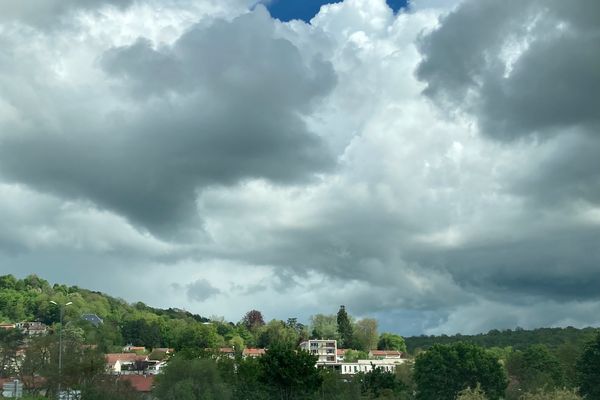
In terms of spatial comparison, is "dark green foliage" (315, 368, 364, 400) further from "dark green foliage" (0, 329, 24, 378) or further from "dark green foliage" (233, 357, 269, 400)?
"dark green foliage" (0, 329, 24, 378)

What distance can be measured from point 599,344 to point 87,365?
235 ft

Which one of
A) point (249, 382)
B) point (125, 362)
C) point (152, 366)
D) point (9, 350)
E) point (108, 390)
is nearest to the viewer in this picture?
point (108, 390)

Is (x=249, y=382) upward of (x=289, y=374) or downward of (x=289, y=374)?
downward

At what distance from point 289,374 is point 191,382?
12.4 metres

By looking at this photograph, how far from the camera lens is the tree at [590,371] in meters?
111

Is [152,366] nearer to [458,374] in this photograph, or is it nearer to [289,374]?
[458,374]

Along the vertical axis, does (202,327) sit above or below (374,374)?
above

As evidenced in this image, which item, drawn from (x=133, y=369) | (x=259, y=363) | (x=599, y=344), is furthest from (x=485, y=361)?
(x=133, y=369)

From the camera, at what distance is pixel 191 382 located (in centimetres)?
8550

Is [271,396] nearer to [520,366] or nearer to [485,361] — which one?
[485,361]

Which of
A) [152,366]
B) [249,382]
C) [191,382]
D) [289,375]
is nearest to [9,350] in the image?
[249,382]

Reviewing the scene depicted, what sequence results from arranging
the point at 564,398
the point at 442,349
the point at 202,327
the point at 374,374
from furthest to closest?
the point at 202,327 → the point at 442,349 → the point at 374,374 → the point at 564,398

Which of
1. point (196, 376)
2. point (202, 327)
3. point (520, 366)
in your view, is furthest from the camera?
point (202, 327)

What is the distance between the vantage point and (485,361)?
12419 centimetres
